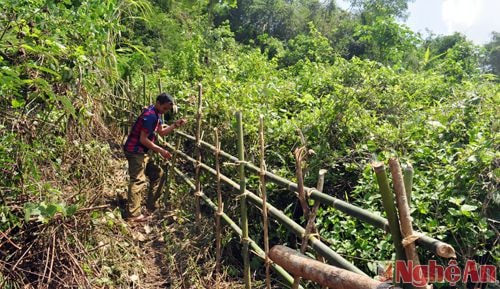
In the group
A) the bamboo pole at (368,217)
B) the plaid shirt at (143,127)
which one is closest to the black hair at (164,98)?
the plaid shirt at (143,127)

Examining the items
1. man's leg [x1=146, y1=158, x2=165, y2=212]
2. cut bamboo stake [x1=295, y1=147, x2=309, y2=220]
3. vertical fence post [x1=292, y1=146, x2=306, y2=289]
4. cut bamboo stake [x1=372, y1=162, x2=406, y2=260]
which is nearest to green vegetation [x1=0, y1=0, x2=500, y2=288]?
man's leg [x1=146, y1=158, x2=165, y2=212]

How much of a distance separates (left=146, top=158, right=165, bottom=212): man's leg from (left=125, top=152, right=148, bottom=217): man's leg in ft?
1.26

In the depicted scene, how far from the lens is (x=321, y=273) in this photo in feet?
5.68

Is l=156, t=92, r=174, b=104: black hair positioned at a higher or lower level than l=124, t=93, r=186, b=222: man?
A: higher

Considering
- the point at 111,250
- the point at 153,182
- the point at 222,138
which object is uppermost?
the point at 222,138

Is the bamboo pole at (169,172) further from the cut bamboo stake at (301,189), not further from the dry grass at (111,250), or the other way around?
the cut bamboo stake at (301,189)

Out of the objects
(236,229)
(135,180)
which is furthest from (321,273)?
(135,180)

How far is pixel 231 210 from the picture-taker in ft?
13.5

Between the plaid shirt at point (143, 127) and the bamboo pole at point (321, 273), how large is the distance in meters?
2.58

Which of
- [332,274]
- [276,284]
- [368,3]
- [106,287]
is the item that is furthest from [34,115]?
[368,3]

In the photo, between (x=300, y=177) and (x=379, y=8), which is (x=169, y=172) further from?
(x=379, y=8)

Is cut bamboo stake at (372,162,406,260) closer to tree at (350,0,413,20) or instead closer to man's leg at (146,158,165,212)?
man's leg at (146,158,165,212)

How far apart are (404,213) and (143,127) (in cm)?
341

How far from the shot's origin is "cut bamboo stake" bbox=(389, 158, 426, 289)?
54.8 inches
